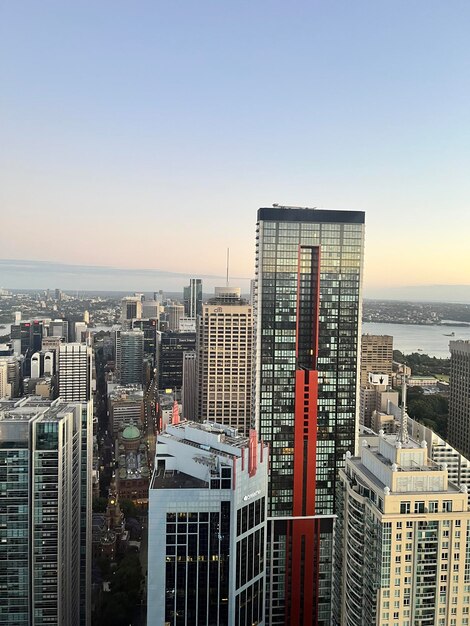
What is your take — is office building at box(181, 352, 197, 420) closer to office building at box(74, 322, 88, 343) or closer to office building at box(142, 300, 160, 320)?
office building at box(74, 322, 88, 343)

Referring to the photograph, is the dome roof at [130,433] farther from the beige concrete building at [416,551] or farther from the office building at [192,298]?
the beige concrete building at [416,551]

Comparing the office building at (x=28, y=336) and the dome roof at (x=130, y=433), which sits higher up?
the office building at (x=28, y=336)

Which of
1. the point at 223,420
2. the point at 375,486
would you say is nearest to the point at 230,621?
the point at 375,486

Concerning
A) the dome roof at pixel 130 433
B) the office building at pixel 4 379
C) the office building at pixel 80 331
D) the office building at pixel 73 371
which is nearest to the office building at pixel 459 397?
the dome roof at pixel 130 433

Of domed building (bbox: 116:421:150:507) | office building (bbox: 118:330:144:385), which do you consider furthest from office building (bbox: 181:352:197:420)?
office building (bbox: 118:330:144:385)

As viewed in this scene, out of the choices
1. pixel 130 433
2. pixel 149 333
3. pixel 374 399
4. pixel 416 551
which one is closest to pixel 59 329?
pixel 130 433

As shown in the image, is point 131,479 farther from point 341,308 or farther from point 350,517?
point 350,517
